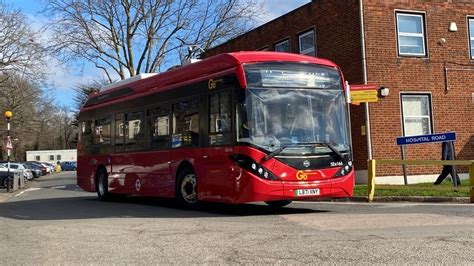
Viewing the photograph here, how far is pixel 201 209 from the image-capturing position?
13227 mm

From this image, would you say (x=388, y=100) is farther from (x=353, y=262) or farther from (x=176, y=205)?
(x=353, y=262)

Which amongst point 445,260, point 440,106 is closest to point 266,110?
point 445,260

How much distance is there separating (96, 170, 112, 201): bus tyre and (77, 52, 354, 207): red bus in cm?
401

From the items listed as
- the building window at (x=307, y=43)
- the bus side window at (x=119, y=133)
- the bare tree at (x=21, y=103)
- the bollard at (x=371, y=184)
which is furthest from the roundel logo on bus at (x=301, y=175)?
the bare tree at (x=21, y=103)

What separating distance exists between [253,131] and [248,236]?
2742 mm

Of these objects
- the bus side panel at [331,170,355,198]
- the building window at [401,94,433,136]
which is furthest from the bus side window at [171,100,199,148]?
the building window at [401,94,433,136]

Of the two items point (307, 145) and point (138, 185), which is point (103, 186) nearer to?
point (138, 185)

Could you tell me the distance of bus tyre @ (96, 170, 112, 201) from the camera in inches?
690

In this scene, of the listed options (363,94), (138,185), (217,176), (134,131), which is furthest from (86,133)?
(363,94)

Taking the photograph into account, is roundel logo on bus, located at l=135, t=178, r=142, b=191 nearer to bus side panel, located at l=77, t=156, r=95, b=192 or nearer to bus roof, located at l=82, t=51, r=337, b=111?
bus roof, located at l=82, t=51, r=337, b=111

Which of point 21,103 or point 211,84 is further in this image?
point 21,103

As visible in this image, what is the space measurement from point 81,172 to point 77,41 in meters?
19.7

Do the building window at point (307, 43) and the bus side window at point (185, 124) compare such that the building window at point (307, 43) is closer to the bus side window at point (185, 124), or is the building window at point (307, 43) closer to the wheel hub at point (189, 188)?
the bus side window at point (185, 124)

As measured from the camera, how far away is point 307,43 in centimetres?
2281
